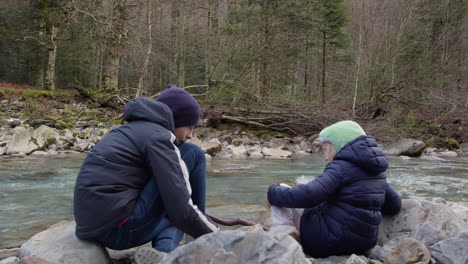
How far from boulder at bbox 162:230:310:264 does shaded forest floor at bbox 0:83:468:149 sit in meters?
10.5

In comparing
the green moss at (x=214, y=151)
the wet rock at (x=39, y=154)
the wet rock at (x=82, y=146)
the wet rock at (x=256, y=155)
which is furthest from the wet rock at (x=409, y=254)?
the wet rock at (x=82, y=146)

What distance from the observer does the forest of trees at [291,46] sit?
43.2ft

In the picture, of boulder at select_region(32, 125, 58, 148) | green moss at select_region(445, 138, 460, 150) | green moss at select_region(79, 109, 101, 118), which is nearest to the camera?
boulder at select_region(32, 125, 58, 148)

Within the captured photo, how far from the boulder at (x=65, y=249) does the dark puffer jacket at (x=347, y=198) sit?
3.79ft

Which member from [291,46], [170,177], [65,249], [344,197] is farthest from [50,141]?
[291,46]

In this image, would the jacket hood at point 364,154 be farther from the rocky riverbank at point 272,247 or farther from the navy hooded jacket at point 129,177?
the navy hooded jacket at point 129,177

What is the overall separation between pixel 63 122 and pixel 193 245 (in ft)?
35.3

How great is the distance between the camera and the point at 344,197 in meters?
2.41

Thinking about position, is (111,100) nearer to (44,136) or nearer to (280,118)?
(44,136)

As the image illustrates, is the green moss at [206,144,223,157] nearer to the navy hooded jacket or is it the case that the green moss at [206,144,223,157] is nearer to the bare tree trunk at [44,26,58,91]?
the navy hooded jacket

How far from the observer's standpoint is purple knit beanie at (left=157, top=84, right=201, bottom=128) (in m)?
2.42

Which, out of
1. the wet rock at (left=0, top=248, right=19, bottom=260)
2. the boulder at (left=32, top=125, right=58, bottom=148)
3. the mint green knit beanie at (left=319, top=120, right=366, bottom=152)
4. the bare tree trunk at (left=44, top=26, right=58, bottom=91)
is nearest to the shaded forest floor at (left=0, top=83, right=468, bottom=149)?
the boulder at (left=32, top=125, right=58, bottom=148)

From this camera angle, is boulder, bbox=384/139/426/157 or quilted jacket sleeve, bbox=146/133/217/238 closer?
quilted jacket sleeve, bbox=146/133/217/238

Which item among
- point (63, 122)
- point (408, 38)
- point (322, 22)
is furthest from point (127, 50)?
point (408, 38)
